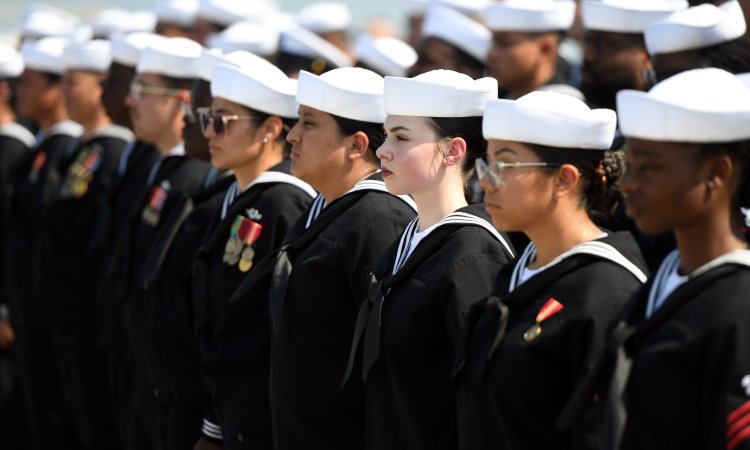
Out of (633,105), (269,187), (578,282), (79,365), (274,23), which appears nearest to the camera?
(633,105)

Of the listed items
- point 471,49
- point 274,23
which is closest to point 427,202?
point 471,49

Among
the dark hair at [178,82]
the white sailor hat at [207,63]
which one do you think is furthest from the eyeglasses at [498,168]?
the dark hair at [178,82]

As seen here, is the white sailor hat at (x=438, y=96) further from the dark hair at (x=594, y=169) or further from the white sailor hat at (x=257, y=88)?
the white sailor hat at (x=257, y=88)

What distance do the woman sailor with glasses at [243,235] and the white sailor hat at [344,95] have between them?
661 millimetres

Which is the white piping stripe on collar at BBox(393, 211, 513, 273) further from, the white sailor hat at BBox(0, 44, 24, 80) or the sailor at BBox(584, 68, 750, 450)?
the white sailor hat at BBox(0, 44, 24, 80)

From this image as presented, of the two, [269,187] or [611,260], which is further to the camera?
[269,187]

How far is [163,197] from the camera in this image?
730 centimetres

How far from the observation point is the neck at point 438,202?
4.88m

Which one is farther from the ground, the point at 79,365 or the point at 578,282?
the point at 578,282

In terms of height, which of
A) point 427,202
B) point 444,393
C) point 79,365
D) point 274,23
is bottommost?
point 79,365

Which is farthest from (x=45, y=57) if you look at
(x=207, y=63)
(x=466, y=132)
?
(x=466, y=132)

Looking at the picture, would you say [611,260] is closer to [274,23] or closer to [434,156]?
[434,156]

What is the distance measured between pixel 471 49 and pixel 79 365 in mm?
3009

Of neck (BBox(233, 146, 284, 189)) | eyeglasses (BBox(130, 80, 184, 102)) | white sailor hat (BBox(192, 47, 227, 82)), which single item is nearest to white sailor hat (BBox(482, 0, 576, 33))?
eyeglasses (BBox(130, 80, 184, 102))
